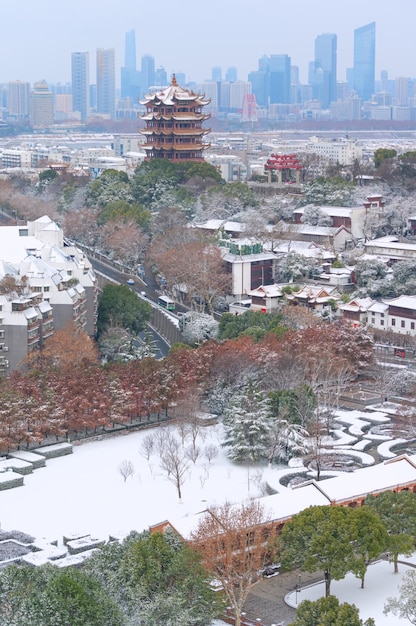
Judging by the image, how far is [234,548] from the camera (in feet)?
59.7

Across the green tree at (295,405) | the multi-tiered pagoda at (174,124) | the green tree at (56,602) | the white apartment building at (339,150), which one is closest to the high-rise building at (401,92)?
the white apartment building at (339,150)

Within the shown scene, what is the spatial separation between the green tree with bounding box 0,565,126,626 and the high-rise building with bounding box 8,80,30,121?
5399 inches

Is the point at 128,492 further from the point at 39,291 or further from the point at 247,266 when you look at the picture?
the point at 247,266

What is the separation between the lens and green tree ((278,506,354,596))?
59.4ft

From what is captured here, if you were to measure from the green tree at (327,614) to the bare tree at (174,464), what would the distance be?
6.35 meters

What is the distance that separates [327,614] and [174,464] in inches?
283

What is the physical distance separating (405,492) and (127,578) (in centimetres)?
479

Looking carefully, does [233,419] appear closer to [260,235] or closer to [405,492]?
[405,492]

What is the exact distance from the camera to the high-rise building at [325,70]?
167625 mm

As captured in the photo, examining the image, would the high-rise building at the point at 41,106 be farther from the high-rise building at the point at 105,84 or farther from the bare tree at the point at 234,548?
the bare tree at the point at 234,548

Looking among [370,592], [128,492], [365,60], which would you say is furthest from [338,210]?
[365,60]

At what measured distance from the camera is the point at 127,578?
17078 mm

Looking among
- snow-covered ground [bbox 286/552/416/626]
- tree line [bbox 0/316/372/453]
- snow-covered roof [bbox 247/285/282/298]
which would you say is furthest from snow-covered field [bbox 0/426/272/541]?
snow-covered roof [bbox 247/285/282/298]

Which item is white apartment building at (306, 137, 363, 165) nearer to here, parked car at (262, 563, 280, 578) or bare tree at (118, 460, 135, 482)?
bare tree at (118, 460, 135, 482)
